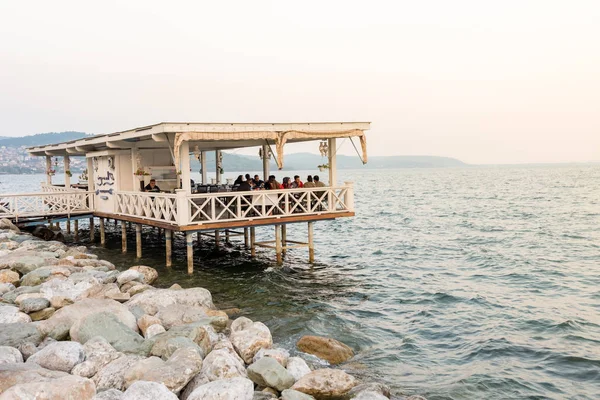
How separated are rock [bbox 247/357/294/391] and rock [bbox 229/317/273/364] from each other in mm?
1012

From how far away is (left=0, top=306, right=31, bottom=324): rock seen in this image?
416 inches

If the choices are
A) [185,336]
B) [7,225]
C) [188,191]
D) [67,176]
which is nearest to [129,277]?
[188,191]

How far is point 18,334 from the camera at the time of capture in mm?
9672

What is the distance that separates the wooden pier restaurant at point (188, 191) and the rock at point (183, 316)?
212 inches

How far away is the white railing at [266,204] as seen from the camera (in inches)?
680

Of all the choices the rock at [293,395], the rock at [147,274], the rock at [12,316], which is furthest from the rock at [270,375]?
the rock at [147,274]

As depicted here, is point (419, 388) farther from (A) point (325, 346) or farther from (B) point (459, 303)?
(B) point (459, 303)

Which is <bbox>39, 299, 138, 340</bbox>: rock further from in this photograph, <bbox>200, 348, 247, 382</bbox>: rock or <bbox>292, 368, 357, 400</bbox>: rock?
<bbox>292, 368, 357, 400</bbox>: rock

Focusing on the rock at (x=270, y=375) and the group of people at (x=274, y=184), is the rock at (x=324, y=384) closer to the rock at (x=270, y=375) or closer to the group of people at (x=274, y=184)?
the rock at (x=270, y=375)

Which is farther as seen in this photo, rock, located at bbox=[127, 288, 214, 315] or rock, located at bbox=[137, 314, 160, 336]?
rock, located at bbox=[127, 288, 214, 315]

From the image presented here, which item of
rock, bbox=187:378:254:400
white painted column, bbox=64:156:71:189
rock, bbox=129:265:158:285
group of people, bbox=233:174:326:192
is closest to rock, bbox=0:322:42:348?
rock, bbox=187:378:254:400

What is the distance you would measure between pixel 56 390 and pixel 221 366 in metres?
2.42

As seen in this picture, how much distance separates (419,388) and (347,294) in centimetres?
684

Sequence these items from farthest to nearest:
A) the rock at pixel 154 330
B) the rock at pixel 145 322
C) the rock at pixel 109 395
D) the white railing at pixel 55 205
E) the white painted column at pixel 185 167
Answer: the white railing at pixel 55 205, the white painted column at pixel 185 167, the rock at pixel 145 322, the rock at pixel 154 330, the rock at pixel 109 395
